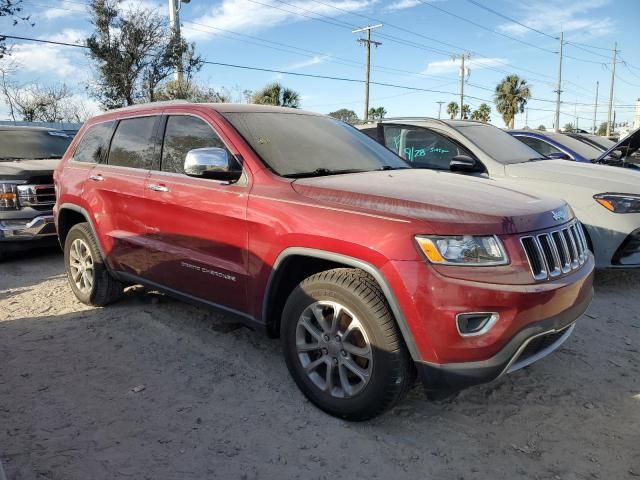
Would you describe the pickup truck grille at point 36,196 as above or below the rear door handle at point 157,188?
below

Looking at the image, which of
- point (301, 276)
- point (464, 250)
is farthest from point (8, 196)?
point (464, 250)

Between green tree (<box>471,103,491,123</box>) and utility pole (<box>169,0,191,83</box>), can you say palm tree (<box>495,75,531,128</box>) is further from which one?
utility pole (<box>169,0,191,83</box>)

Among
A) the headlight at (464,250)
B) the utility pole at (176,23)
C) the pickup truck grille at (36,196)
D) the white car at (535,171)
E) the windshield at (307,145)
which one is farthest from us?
the utility pole at (176,23)

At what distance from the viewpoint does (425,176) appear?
3.42 meters

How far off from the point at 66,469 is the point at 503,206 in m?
2.50

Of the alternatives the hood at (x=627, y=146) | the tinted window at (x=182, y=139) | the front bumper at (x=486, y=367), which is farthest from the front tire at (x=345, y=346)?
the hood at (x=627, y=146)

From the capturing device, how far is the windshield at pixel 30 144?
24.3 ft

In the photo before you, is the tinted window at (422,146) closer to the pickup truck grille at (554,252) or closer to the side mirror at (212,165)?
the pickup truck grille at (554,252)

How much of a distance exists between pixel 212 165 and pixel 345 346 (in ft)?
4.41

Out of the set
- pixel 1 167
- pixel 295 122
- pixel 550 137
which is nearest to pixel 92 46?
pixel 1 167

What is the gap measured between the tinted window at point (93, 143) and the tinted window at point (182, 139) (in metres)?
0.99

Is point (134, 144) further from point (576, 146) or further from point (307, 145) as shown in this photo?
point (576, 146)

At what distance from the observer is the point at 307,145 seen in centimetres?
357

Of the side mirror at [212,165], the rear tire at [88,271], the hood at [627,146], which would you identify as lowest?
the rear tire at [88,271]
